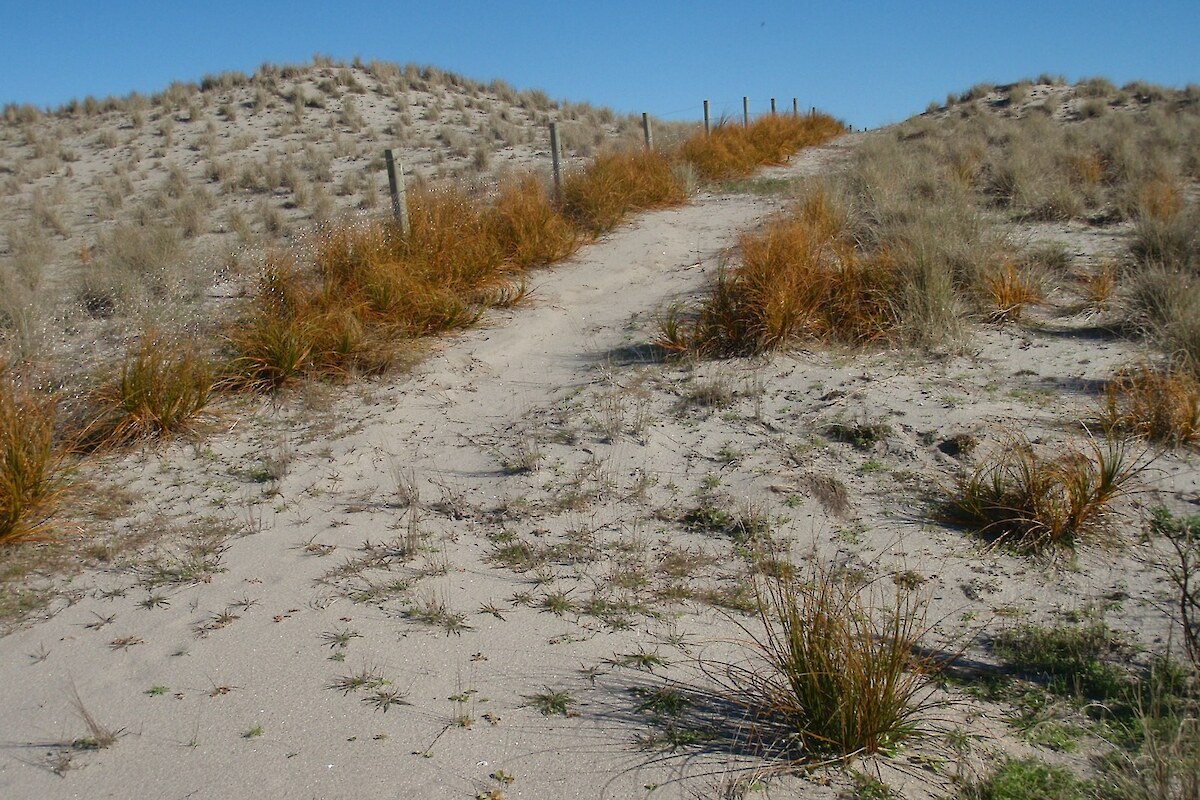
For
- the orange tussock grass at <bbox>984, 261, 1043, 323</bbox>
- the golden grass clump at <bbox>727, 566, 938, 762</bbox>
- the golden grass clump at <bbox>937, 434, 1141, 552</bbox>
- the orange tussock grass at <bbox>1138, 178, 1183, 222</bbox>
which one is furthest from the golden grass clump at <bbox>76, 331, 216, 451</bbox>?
the orange tussock grass at <bbox>1138, 178, 1183, 222</bbox>

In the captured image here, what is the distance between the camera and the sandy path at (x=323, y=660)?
10.4 feet

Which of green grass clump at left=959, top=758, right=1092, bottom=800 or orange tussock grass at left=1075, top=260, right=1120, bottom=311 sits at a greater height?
orange tussock grass at left=1075, top=260, right=1120, bottom=311

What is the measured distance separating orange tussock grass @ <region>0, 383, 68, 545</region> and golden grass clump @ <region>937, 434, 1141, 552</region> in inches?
184

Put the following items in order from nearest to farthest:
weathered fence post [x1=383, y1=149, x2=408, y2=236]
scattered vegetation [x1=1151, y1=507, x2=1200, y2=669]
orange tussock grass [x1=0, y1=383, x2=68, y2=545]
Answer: scattered vegetation [x1=1151, y1=507, x2=1200, y2=669]
orange tussock grass [x1=0, y1=383, x2=68, y2=545]
weathered fence post [x1=383, y1=149, x2=408, y2=236]

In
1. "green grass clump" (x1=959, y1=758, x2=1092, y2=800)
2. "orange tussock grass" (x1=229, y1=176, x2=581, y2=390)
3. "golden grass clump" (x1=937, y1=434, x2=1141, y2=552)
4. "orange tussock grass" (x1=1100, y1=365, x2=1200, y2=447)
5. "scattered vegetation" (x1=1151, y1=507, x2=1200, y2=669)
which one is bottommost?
"green grass clump" (x1=959, y1=758, x2=1092, y2=800)

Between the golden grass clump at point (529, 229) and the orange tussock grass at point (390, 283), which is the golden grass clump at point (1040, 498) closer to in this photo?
the orange tussock grass at point (390, 283)

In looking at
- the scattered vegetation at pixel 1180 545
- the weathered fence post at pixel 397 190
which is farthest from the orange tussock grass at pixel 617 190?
the scattered vegetation at pixel 1180 545

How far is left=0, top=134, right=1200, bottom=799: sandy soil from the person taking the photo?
321 centimetres

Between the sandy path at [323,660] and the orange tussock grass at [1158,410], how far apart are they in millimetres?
2863

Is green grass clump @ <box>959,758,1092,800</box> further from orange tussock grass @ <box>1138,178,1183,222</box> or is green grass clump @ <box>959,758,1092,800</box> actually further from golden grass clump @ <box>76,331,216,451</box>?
orange tussock grass @ <box>1138,178,1183,222</box>

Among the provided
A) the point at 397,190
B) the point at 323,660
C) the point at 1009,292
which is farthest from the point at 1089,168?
the point at 323,660

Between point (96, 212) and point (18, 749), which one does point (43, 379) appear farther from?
point (96, 212)

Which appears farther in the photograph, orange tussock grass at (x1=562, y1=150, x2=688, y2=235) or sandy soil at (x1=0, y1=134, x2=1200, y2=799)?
orange tussock grass at (x1=562, y1=150, x2=688, y2=235)

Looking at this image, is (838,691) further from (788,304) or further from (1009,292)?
(1009,292)
